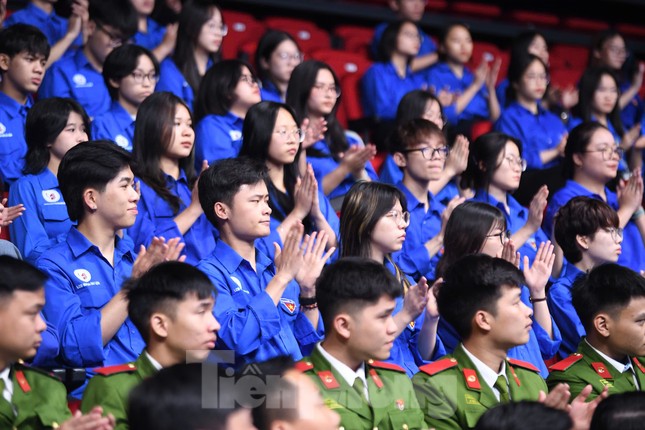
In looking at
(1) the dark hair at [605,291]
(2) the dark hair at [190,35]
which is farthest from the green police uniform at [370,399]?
(2) the dark hair at [190,35]

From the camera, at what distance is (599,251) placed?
443 centimetres

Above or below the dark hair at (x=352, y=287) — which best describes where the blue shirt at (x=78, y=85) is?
below

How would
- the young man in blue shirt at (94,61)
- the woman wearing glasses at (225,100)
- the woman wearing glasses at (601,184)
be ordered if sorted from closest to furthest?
the woman wearing glasses at (225,100) → the woman wearing glasses at (601,184) → the young man in blue shirt at (94,61)

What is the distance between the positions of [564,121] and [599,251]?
2429 millimetres

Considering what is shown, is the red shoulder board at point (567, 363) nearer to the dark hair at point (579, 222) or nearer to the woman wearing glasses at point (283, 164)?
the dark hair at point (579, 222)

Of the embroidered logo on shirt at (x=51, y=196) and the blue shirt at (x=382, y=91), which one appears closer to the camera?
the embroidered logo on shirt at (x=51, y=196)

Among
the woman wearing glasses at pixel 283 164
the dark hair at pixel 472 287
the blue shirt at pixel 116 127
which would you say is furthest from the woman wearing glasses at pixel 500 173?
the blue shirt at pixel 116 127

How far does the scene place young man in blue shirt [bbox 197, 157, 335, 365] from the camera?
3.36 meters

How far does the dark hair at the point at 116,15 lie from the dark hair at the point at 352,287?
9.16 feet

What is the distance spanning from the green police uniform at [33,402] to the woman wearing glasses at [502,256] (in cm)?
164

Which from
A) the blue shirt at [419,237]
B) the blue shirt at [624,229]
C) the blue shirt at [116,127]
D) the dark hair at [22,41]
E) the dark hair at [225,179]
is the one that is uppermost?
the dark hair at [22,41]

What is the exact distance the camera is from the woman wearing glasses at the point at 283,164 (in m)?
4.35

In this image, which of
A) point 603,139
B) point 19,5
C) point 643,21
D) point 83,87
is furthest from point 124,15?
point 643,21

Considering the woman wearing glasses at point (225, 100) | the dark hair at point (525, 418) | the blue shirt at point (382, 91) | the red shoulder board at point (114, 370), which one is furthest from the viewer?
the blue shirt at point (382, 91)
